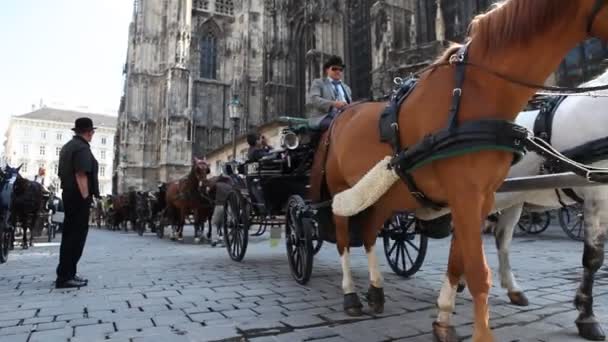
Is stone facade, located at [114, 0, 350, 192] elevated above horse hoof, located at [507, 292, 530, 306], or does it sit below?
above

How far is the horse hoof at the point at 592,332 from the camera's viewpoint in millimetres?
2596

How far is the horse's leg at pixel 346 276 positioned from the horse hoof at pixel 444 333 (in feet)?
2.69

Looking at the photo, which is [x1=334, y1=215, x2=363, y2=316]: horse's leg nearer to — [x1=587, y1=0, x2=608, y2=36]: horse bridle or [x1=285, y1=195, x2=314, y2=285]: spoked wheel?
[x1=285, y1=195, x2=314, y2=285]: spoked wheel

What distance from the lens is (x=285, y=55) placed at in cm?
3366

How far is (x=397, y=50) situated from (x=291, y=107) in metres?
16.1

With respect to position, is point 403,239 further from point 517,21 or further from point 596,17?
point 596,17

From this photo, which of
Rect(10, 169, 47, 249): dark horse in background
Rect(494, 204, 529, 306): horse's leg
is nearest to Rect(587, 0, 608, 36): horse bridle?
Rect(494, 204, 529, 306): horse's leg

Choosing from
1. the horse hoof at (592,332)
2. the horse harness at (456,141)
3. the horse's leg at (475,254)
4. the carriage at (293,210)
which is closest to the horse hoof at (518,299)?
the horse hoof at (592,332)

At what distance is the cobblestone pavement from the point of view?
110 inches

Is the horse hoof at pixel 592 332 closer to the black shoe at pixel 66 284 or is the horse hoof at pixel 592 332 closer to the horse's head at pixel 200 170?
the black shoe at pixel 66 284

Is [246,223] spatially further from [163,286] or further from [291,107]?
[291,107]

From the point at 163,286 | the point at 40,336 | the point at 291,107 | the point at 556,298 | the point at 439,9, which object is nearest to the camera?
the point at 40,336

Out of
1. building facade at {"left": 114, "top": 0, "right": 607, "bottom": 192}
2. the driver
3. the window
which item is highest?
the window

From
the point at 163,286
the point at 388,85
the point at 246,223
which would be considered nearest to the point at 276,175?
the point at 246,223
